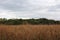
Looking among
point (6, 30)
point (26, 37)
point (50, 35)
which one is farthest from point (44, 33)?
point (6, 30)

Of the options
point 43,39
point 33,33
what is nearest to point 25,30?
point 33,33

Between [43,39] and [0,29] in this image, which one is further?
[0,29]

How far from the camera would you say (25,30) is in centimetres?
736

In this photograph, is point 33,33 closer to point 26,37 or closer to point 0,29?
point 26,37

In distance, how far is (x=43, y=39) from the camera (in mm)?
6785

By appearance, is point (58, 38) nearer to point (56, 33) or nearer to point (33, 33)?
point (56, 33)

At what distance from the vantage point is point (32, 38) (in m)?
6.66

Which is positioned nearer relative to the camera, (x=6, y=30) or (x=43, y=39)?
(x=43, y=39)

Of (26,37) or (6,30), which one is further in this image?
(6,30)

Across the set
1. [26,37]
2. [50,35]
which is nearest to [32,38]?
[26,37]

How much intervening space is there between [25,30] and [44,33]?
2.61ft

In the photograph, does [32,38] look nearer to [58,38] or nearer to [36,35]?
[36,35]

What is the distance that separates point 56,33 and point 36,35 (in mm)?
784

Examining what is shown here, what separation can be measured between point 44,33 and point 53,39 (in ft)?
1.47
